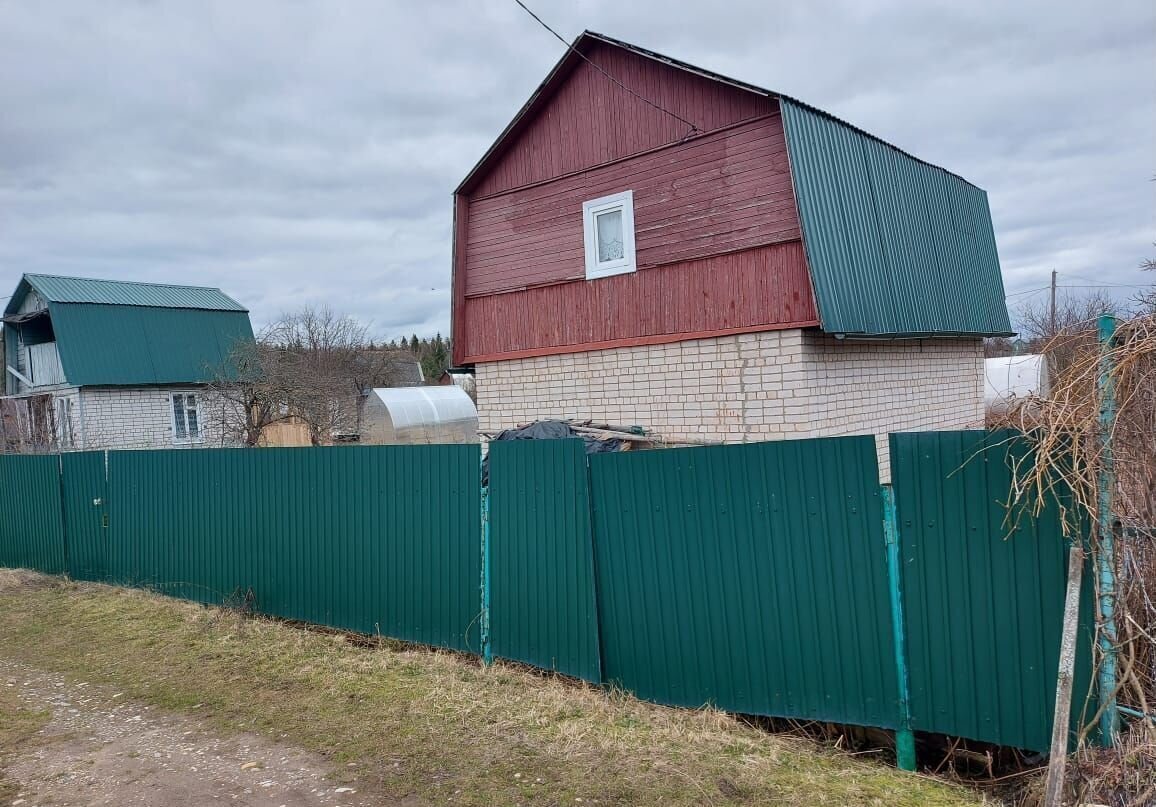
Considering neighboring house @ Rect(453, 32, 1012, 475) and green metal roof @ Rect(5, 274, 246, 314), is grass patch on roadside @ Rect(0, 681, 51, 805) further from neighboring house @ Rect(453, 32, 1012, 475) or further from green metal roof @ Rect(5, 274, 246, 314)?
green metal roof @ Rect(5, 274, 246, 314)

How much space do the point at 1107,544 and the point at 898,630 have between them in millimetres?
1136

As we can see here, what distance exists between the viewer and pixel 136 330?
25.8 metres

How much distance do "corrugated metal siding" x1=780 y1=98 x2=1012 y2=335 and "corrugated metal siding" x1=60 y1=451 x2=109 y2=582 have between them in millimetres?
8711

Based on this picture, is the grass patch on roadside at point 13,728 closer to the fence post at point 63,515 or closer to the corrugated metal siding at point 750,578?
the corrugated metal siding at point 750,578

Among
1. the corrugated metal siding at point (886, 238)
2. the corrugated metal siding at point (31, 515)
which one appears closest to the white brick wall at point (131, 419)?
the corrugated metal siding at point (31, 515)

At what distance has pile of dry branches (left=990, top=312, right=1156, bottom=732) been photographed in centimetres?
333

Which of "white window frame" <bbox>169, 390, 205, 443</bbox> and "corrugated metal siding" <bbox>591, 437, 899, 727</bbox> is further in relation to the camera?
"white window frame" <bbox>169, 390, 205, 443</bbox>

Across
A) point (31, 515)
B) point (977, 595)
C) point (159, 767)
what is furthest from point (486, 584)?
point (31, 515)

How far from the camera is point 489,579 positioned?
20.0ft

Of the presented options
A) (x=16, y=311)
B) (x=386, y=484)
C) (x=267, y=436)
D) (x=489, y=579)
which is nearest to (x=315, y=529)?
(x=386, y=484)

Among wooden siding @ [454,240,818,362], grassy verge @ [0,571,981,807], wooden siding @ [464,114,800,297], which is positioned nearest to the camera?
grassy verge @ [0,571,981,807]

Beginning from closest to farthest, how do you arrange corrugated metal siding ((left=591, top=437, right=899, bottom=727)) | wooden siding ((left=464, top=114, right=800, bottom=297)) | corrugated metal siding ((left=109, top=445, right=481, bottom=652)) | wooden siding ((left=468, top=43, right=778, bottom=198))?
corrugated metal siding ((left=591, top=437, right=899, bottom=727)) → corrugated metal siding ((left=109, top=445, right=481, bottom=652)) → wooden siding ((left=464, top=114, right=800, bottom=297)) → wooden siding ((left=468, top=43, right=778, bottom=198))

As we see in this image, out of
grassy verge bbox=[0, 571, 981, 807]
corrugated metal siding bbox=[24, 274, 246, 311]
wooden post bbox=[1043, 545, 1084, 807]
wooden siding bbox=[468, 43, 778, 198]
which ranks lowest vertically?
grassy verge bbox=[0, 571, 981, 807]

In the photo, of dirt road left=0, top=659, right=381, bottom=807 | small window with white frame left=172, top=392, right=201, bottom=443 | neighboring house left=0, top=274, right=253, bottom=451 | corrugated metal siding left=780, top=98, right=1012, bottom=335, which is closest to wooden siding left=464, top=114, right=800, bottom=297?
corrugated metal siding left=780, top=98, right=1012, bottom=335
